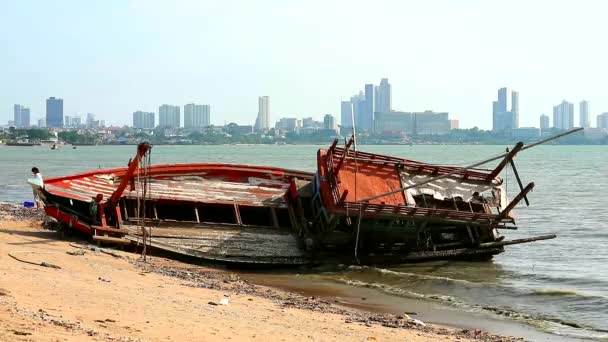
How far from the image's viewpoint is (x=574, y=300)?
66.0 ft

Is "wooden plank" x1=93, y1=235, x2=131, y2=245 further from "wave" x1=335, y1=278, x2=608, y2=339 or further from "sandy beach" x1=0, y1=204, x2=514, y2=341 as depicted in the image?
"wave" x1=335, y1=278, x2=608, y2=339

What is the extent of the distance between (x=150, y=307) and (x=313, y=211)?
1061cm

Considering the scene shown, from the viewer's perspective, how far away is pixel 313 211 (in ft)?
74.9

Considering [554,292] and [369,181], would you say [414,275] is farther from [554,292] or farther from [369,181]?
[554,292]

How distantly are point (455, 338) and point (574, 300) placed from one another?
7560 millimetres

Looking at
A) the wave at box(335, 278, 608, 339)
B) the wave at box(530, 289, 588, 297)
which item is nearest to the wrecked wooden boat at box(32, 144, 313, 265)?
the wave at box(335, 278, 608, 339)

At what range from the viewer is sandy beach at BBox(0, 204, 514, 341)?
34.0 feet

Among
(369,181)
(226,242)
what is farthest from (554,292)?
(226,242)

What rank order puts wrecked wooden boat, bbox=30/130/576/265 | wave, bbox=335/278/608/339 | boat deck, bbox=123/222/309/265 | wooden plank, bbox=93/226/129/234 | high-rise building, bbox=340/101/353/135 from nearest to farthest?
wave, bbox=335/278/608/339
wooden plank, bbox=93/226/129/234
wrecked wooden boat, bbox=30/130/576/265
boat deck, bbox=123/222/309/265
high-rise building, bbox=340/101/353/135

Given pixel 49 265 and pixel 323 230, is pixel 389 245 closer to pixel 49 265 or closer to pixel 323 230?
pixel 323 230

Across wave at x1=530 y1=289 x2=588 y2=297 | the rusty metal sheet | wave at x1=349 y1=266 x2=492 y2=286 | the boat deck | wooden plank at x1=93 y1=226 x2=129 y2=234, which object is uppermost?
the rusty metal sheet

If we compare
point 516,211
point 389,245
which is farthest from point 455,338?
point 516,211

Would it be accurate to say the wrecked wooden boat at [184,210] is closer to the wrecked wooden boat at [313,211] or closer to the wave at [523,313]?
the wrecked wooden boat at [313,211]

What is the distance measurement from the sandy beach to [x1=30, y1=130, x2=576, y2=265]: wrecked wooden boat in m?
1.70
